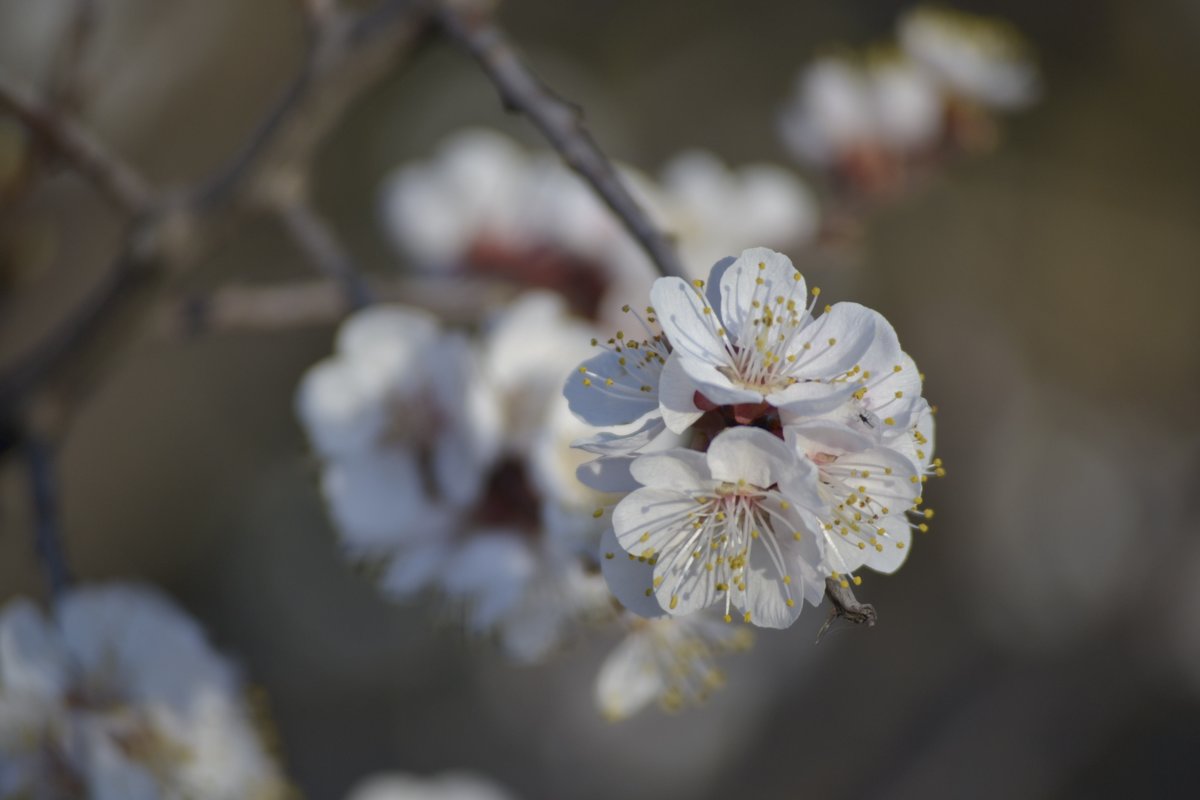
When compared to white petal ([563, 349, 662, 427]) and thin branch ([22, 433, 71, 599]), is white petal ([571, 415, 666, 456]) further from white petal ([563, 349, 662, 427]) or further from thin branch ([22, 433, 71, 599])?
thin branch ([22, 433, 71, 599])

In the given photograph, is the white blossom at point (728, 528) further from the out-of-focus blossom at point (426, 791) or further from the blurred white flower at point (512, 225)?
the out-of-focus blossom at point (426, 791)

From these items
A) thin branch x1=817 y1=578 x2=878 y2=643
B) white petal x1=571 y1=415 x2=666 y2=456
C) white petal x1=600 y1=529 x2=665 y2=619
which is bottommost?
thin branch x1=817 y1=578 x2=878 y2=643

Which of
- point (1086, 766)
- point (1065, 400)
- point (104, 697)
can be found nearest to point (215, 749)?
point (104, 697)

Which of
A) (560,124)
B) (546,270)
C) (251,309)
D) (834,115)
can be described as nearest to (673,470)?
(560,124)

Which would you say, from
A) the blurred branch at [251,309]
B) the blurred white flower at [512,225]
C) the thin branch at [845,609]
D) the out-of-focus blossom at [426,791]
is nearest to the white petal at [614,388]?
the thin branch at [845,609]

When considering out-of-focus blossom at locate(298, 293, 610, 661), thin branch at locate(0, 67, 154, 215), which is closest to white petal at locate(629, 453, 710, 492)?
out-of-focus blossom at locate(298, 293, 610, 661)

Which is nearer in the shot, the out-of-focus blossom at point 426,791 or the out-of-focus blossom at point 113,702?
the out-of-focus blossom at point 113,702
